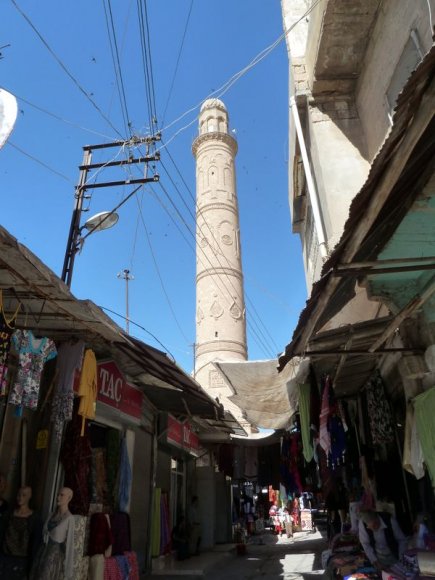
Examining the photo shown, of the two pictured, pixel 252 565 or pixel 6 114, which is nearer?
pixel 6 114

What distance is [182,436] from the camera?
9.77m

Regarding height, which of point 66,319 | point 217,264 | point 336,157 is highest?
point 217,264

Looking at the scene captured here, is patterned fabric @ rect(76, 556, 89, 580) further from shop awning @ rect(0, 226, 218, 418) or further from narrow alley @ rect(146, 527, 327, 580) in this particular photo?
narrow alley @ rect(146, 527, 327, 580)

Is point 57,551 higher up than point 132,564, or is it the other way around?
point 57,551

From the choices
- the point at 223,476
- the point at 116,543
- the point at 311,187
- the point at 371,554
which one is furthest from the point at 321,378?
the point at 223,476

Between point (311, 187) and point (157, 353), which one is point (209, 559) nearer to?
point (157, 353)

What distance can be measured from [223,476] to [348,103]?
11142 millimetres

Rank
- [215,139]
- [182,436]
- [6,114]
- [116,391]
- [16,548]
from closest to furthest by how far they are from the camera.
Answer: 1. [6,114]
2. [16,548]
3. [116,391]
4. [182,436]
5. [215,139]

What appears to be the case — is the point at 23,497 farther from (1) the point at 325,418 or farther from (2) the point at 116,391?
(1) the point at 325,418

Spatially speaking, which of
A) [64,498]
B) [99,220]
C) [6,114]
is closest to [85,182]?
[99,220]

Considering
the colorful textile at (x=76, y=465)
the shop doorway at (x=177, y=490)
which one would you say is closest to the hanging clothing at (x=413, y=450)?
the colorful textile at (x=76, y=465)

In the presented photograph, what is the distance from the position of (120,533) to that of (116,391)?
6.48ft

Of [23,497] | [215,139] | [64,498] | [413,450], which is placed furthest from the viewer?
[215,139]

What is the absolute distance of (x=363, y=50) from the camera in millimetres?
6145
